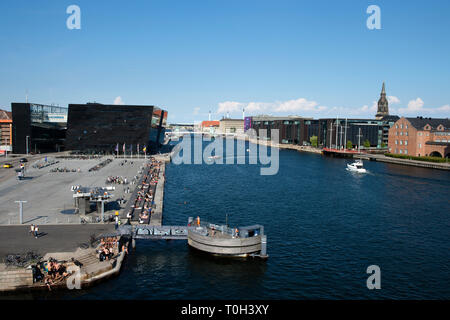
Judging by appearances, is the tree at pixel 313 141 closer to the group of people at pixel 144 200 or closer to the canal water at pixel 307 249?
the canal water at pixel 307 249

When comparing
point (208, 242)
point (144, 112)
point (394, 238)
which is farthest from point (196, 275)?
point (144, 112)

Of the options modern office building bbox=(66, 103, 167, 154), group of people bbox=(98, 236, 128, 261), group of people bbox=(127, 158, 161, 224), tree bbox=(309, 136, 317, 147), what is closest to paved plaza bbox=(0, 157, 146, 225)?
group of people bbox=(127, 158, 161, 224)

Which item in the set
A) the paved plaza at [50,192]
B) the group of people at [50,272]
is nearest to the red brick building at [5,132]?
the paved plaza at [50,192]

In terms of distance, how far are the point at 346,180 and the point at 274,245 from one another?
169 ft

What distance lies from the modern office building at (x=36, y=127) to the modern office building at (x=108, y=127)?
9.43m

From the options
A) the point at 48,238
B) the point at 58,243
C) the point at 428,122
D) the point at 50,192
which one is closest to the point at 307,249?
the point at 58,243

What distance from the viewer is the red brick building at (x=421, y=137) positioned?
11612cm

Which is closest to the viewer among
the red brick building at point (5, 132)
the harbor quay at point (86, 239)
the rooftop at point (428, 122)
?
the harbor quay at point (86, 239)

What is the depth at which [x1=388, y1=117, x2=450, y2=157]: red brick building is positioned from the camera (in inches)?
4572

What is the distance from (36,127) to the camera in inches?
4488

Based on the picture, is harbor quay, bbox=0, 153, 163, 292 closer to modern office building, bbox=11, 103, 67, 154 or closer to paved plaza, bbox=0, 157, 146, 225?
paved plaza, bbox=0, 157, 146, 225

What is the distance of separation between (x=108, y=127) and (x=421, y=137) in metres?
94.0

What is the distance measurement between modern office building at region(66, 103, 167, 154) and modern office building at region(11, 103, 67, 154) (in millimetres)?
9428

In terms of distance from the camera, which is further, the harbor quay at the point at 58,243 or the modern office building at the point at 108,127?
the modern office building at the point at 108,127
